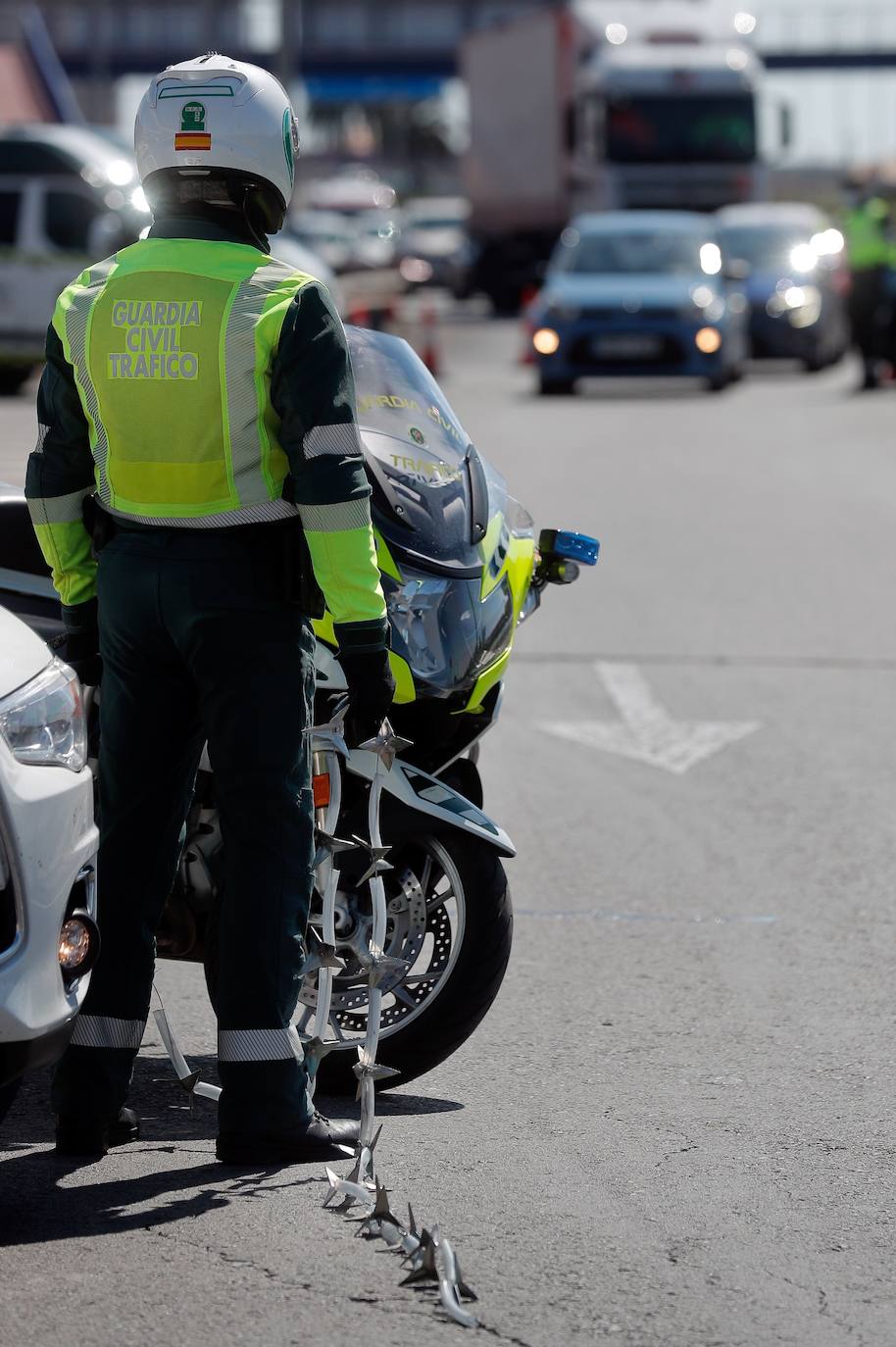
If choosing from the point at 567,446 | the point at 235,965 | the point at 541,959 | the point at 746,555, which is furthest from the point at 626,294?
the point at 235,965

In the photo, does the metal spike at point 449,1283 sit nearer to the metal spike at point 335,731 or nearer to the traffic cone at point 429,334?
the metal spike at point 335,731

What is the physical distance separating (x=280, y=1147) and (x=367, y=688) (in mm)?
864

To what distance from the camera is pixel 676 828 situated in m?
7.34

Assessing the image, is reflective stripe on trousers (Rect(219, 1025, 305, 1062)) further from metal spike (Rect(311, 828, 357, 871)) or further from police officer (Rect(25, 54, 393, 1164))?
metal spike (Rect(311, 828, 357, 871))

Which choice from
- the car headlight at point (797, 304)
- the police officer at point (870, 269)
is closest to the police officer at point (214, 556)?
the police officer at point (870, 269)

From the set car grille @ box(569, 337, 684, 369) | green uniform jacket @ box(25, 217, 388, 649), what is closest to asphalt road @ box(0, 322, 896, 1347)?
green uniform jacket @ box(25, 217, 388, 649)

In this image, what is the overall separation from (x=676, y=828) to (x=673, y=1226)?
3.29 metres

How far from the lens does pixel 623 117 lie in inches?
1318

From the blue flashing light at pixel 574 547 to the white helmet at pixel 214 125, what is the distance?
48.2 inches

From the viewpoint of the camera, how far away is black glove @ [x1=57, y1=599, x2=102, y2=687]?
4.50 m

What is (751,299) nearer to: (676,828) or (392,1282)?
(676,828)

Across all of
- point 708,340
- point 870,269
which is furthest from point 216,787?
point 870,269

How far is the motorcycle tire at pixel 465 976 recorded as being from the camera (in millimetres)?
4746

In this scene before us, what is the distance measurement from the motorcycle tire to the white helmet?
136 cm
